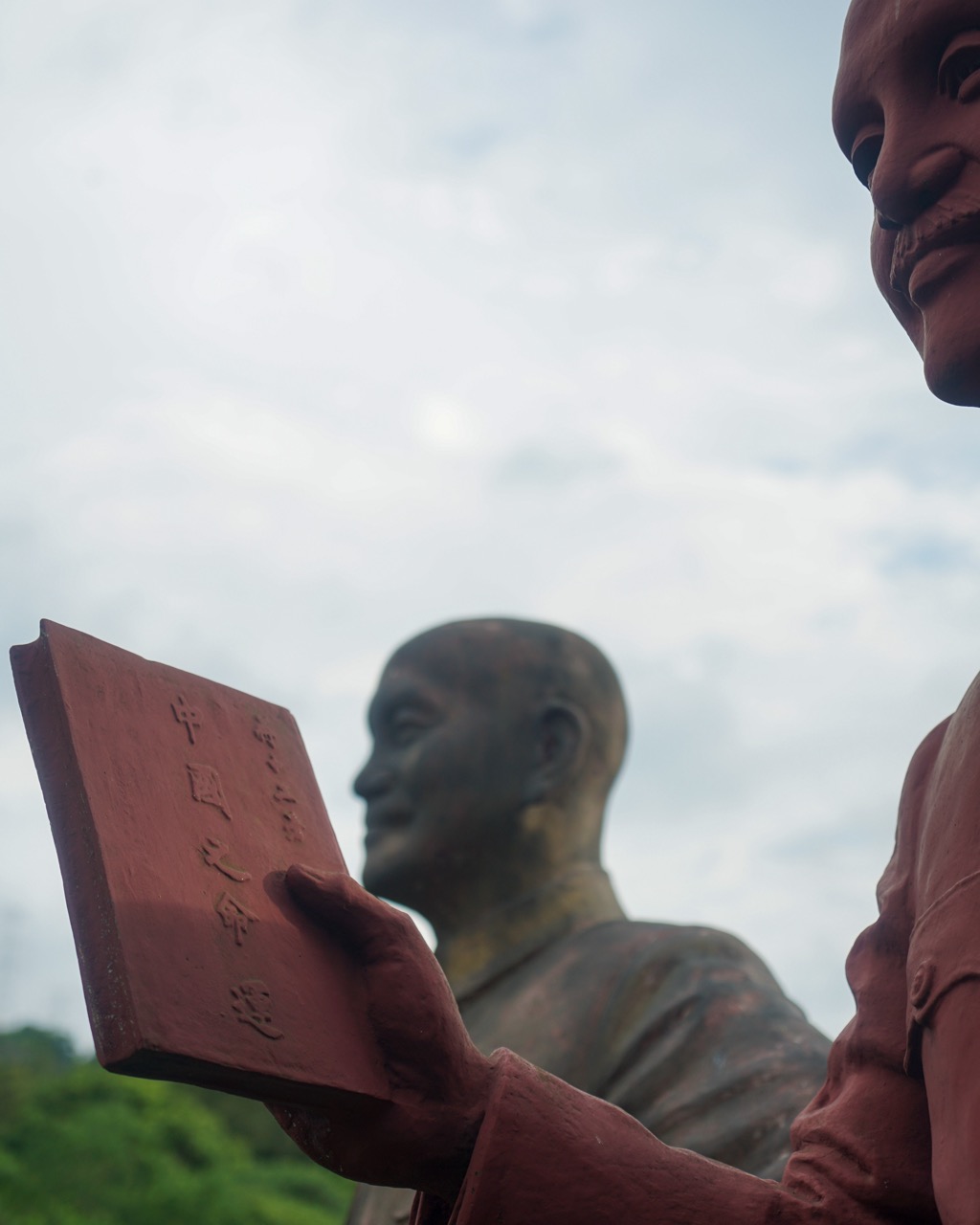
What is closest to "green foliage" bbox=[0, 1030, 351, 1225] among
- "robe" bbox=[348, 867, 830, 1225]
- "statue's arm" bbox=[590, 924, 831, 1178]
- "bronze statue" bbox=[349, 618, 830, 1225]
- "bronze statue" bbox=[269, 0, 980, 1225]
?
"bronze statue" bbox=[349, 618, 830, 1225]

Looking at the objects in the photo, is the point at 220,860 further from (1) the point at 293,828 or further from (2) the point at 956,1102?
(2) the point at 956,1102

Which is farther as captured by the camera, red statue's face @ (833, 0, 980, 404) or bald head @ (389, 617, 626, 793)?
bald head @ (389, 617, 626, 793)

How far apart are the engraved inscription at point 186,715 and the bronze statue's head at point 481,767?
299 cm

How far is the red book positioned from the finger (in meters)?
0.02

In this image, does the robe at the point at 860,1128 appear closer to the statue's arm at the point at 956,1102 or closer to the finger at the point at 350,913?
the statue's arm at the point at 956,1102

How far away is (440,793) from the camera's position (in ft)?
17.2

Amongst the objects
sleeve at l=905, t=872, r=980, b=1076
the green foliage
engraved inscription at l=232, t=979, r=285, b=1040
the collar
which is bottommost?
sleeve at l=905, t=872, r=980, b=1076

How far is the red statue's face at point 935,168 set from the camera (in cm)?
201

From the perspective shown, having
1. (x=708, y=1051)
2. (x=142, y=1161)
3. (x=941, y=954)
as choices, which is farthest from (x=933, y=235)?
(x=142, y=1161)

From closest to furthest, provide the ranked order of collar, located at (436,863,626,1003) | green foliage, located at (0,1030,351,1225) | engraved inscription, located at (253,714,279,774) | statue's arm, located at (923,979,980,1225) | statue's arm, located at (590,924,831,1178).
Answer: statue's arm, located at (923,979,980,1225), engraved inscription, located at (253,714,279,774), statue's arm, located at (590,924,831,1178), collar, located at (436,863,626,1003), green foliage, located at (0,1030,351,1225)

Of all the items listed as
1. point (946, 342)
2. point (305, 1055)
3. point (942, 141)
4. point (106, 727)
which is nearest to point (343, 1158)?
point (305, 1055)

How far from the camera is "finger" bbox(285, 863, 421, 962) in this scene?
1.98 m

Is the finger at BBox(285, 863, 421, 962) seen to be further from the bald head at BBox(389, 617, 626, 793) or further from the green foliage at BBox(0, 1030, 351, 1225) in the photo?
the green foliage at BBox(0, 1030, 351, 1225)

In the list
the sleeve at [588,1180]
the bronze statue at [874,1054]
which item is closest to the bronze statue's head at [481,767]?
the bronze statue at [874,1054]
